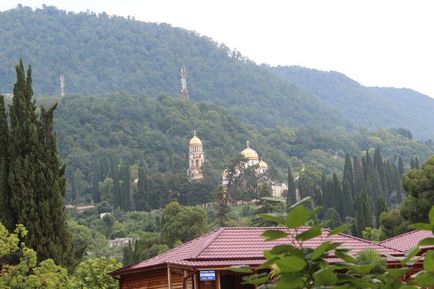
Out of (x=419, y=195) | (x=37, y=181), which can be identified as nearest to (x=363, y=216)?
(x=419, y=195)

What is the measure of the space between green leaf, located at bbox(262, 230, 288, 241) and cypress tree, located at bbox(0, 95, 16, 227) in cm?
2084

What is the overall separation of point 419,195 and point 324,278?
3502 cm

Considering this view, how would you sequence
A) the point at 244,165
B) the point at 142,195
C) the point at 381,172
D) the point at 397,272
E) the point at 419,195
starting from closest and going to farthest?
1. the point at 397,272
2. the point at 419,195
3. the point at 381,172
4. the point at 142,195
5. the point at 244,165

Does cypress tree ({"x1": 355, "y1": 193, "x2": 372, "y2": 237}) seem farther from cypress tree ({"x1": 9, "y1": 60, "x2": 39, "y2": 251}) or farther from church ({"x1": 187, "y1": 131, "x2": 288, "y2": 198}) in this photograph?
church ({"x1": 187, "y1": 131, "x2": 288, "y2": 198})

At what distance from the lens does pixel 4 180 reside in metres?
23.1

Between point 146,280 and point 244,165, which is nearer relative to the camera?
point 146,280

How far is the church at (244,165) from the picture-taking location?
95750 millimetres

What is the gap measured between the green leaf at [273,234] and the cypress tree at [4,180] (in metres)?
20.8

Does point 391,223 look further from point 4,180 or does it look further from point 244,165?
point 244,165

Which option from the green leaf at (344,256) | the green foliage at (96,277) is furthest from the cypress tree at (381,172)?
the green leaf at (344,256)

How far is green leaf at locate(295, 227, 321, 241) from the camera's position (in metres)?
2.60

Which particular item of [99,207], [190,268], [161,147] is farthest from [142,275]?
[161,147]

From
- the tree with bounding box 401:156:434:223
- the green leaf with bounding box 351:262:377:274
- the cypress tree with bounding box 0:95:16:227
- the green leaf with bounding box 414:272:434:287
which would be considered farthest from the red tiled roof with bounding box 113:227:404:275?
the tree with bounding box 401:156:434:223

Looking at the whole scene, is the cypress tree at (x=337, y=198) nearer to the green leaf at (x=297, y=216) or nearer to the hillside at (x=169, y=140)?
the hillside at (x=169, y=140)
